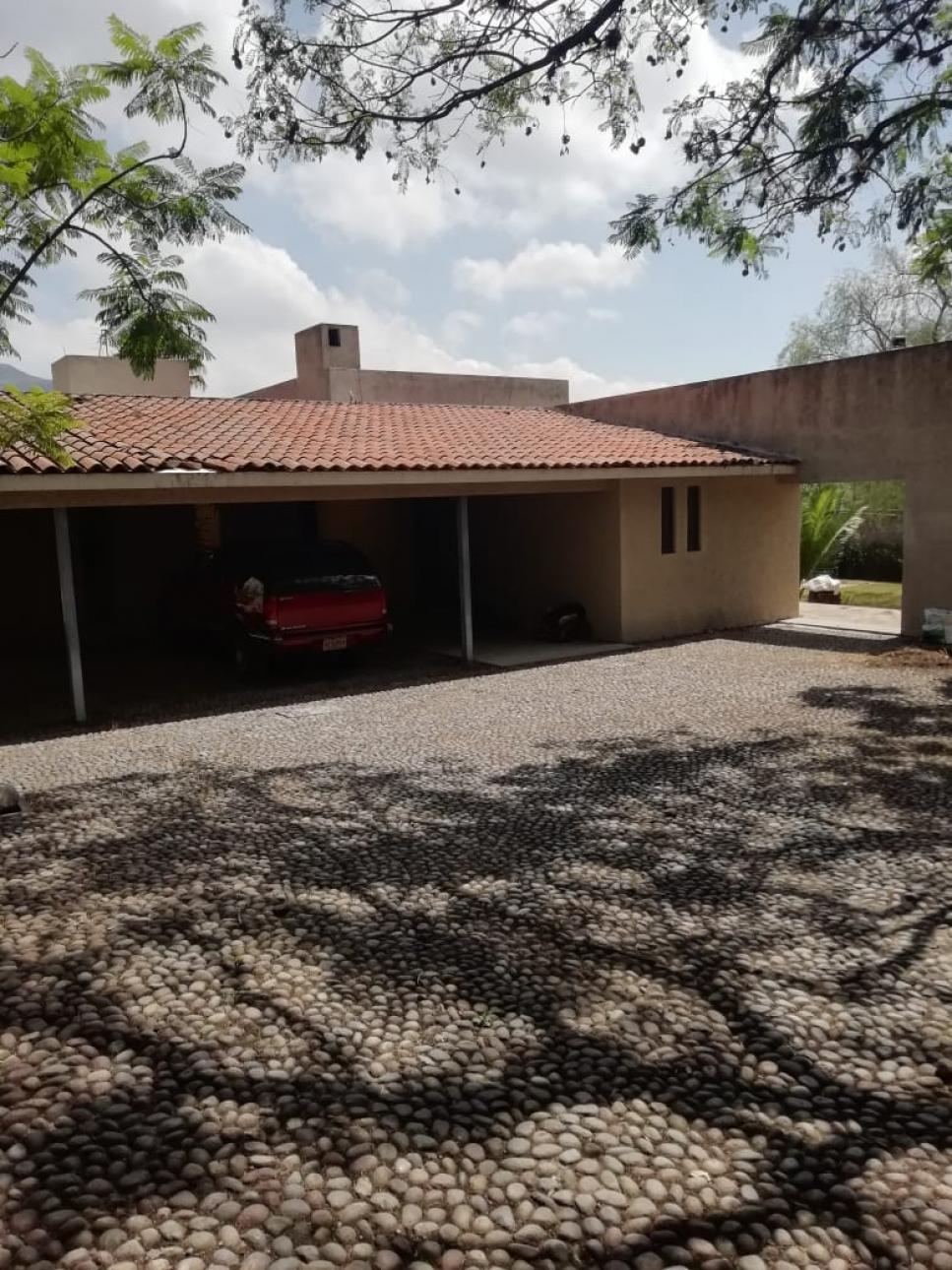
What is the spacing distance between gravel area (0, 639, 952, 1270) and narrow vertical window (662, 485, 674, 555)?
774 cm

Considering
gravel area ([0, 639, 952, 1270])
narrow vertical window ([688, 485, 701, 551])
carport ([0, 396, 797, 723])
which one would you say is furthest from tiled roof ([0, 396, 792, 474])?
gravel area ([0, 639, 952, 1270])

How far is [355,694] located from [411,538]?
746 cm

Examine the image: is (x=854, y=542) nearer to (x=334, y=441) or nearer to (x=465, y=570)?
(x=465, y=570)

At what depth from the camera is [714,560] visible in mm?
15242

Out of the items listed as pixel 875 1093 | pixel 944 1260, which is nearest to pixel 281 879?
pixel 875 1093

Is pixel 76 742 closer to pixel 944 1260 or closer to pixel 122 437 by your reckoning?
pixel 122 437

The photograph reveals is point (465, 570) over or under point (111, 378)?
under

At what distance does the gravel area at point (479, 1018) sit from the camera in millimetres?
2529

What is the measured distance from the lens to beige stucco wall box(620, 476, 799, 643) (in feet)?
46.3

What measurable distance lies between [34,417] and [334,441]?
18.6ft

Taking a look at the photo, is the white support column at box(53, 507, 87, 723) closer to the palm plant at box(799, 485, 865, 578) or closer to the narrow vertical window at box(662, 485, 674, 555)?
the narrow vertical window at box(662, 485, 674, 555)

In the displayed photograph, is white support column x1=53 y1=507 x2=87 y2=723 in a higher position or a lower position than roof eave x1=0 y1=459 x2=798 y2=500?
lower

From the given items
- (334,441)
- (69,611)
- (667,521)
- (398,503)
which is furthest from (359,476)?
(398,503)

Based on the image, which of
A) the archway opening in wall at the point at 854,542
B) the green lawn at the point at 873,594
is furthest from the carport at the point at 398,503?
the archway opening in wall at the point at 854,542
